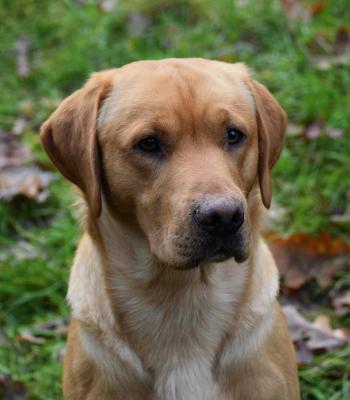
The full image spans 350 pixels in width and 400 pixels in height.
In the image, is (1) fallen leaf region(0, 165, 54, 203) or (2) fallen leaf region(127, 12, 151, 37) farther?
(2) fallen leaf region(127, 12, 151, 37)

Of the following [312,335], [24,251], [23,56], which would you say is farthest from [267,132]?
[23,56]

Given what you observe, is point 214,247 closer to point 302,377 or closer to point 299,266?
A: point 302,377

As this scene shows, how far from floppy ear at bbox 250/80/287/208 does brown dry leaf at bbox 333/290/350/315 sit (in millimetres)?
1298

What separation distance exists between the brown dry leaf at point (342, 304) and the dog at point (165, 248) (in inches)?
39.7

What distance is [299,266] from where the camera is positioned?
4.75 m

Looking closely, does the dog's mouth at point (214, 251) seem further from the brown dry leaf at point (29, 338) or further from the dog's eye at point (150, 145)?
the brown dry leaf at point (29, 338)

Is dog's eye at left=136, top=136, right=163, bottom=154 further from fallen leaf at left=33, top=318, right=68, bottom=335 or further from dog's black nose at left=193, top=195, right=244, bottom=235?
fallen leaf at left=33, top=318, right=68, bottom=335

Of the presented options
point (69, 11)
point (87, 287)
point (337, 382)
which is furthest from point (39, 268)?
point (69, 11)

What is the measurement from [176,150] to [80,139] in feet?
1.36

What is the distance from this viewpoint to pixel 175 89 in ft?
10.7

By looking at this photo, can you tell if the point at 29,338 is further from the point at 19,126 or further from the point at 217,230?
the point at 19,126

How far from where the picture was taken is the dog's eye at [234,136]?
3307 millimetres

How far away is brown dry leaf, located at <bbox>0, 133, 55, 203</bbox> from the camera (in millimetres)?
5512

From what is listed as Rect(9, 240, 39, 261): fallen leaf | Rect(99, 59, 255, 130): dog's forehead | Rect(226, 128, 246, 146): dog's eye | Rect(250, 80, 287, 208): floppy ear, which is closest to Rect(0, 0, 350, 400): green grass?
Rect(9, 240, 39, 261): fallen leaf
